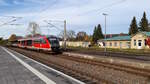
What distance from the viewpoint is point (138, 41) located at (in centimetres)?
4841

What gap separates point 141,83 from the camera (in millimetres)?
8938

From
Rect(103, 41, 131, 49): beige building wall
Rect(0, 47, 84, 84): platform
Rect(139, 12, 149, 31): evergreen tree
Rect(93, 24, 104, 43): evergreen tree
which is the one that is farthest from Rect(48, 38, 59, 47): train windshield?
Rect(93, 24, 104, 43): evergreen tree

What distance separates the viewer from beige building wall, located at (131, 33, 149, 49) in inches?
1835

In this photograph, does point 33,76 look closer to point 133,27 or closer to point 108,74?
point 108,74

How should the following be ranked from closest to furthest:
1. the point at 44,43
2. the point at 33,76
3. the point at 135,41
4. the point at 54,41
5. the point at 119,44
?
the point at 33,76
the point at 54,41
the point at 44,43
the point at 135,41
the point at 119,44

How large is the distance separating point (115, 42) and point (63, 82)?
5281cm

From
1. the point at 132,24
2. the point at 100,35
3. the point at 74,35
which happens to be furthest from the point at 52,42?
the point at 74,35

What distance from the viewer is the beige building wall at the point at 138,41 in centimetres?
4661

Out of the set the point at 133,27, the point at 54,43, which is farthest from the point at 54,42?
the point at 133,27

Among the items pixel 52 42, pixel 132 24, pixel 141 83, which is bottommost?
pixel 141 83

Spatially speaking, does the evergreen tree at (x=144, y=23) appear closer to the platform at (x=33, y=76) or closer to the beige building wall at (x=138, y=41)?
the beige building wall at (x=138, y=41)

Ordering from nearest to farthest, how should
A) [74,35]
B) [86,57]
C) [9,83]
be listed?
1. [9,83]
2. [86,57]
3. [74,35]

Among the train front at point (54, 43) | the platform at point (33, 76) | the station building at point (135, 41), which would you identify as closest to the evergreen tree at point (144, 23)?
the station building at point (135, 41)

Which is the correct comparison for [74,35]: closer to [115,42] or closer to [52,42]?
[115,42]
